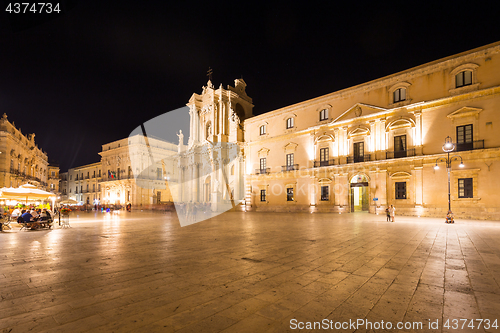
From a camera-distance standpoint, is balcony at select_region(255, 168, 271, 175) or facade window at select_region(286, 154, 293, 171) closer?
facade window at select_region(286, 154, 293, 171)

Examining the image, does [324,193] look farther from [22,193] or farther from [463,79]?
[22,193]

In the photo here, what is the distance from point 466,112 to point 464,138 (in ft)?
6.36

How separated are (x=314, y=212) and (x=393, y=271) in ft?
72.9

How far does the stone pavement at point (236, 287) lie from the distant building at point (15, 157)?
111ft

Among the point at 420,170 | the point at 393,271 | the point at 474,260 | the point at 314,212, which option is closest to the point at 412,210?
the point at 420,170

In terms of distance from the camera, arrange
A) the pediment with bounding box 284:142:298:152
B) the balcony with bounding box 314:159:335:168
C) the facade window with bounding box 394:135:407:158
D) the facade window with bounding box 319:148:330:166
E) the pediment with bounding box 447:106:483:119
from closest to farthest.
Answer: the pediment with bounding box 447:106:483:119, the facade window with bounding box 394:135:407:158, the balcony with bounding box 314:159:335:168, the facade window with bounding box 319:148:330:166, the pediment with bounding box 284:142:298:152

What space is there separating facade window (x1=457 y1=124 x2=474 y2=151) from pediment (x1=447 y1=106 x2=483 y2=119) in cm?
81

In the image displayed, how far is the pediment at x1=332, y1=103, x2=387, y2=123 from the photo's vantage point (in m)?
24.0

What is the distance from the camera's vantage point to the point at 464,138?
1959 centimetres

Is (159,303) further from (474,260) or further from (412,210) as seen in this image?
(412,210)

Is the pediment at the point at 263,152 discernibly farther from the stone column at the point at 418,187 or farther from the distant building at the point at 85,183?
the distant building at the point at 85,183

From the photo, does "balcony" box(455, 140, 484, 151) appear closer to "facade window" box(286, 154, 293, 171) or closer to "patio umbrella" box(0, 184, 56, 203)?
"facade window" box(286, 154, 293, 171)

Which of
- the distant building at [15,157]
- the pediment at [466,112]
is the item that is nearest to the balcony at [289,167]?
the pediment at [466,112]

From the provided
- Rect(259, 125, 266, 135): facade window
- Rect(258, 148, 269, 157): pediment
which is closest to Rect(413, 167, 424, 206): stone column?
Rect(258, 148, 269, 157): pediment
